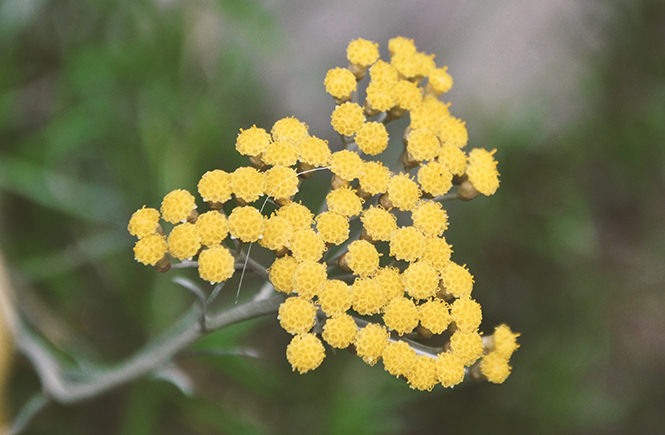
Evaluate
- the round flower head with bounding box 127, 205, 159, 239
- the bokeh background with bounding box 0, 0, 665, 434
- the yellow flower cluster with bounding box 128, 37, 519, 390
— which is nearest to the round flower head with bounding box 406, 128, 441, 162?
the yellow flower cluster with bounding box 128, 37, 519, 390

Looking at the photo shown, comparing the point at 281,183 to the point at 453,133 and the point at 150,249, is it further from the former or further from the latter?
the point at 453,133

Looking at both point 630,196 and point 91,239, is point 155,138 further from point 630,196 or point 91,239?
point 630,196

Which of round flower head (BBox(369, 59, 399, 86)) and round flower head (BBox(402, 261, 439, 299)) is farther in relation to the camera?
round flower head (BBox(369, 59, 399, 86))

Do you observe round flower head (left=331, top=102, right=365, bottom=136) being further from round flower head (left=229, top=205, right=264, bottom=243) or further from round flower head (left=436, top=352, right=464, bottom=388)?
round flower head (left=436, top=352, right=464, bottom=388)

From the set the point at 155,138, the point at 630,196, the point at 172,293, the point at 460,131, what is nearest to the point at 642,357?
the point at 630,196

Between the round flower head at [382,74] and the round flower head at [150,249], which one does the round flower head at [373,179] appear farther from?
the round flower head at [150,249]

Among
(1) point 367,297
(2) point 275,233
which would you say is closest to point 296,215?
(2) point 275,233

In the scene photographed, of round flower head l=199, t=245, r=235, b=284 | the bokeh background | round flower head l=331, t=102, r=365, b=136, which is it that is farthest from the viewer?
the bokeh background

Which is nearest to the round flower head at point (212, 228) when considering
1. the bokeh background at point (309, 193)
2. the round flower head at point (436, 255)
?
the round flower head at point (436, 255)
